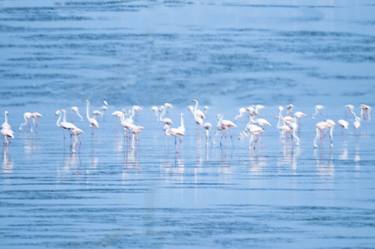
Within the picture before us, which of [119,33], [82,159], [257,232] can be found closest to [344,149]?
[82,159]

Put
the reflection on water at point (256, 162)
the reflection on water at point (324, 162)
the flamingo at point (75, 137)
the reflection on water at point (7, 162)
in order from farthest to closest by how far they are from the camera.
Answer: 1. the flamingo at point (75, 137)
2. the reflection on water at point (7, 162)
3. the reflection on water at point (256, 162)
4. the reflection on water at point (324, 162)

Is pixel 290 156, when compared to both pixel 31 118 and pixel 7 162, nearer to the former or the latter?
pixel 7 162

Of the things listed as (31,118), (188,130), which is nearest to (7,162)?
(188,130)

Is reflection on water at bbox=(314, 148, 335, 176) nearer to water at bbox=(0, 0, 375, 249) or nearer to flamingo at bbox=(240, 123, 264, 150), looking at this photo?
water at bbox=(0, 0, 375, 249)

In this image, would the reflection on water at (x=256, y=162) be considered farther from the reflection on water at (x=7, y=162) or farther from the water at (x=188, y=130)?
the reflection on water at (x=7, y=162)

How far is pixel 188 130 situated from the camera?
81.8 feet

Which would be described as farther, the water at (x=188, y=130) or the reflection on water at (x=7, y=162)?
the reflection on water at (x=7, y=162)

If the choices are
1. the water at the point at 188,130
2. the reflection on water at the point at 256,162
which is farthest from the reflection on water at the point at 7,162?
the reflection on water at the point at 256,162

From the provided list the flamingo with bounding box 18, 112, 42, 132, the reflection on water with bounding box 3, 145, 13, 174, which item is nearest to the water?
the reflection on water with bounding box 3, 145, 13, 174

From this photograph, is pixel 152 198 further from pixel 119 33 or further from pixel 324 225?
pixel 119 33

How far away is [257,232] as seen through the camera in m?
11.2

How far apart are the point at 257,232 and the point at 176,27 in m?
29.4

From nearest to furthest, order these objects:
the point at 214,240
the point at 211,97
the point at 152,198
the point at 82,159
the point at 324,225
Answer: the point at 214,240 → the point at 324,225 → the point at 152,198 → the point at 82,159 → the point at 211,97

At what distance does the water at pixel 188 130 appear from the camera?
11500 millimetres
